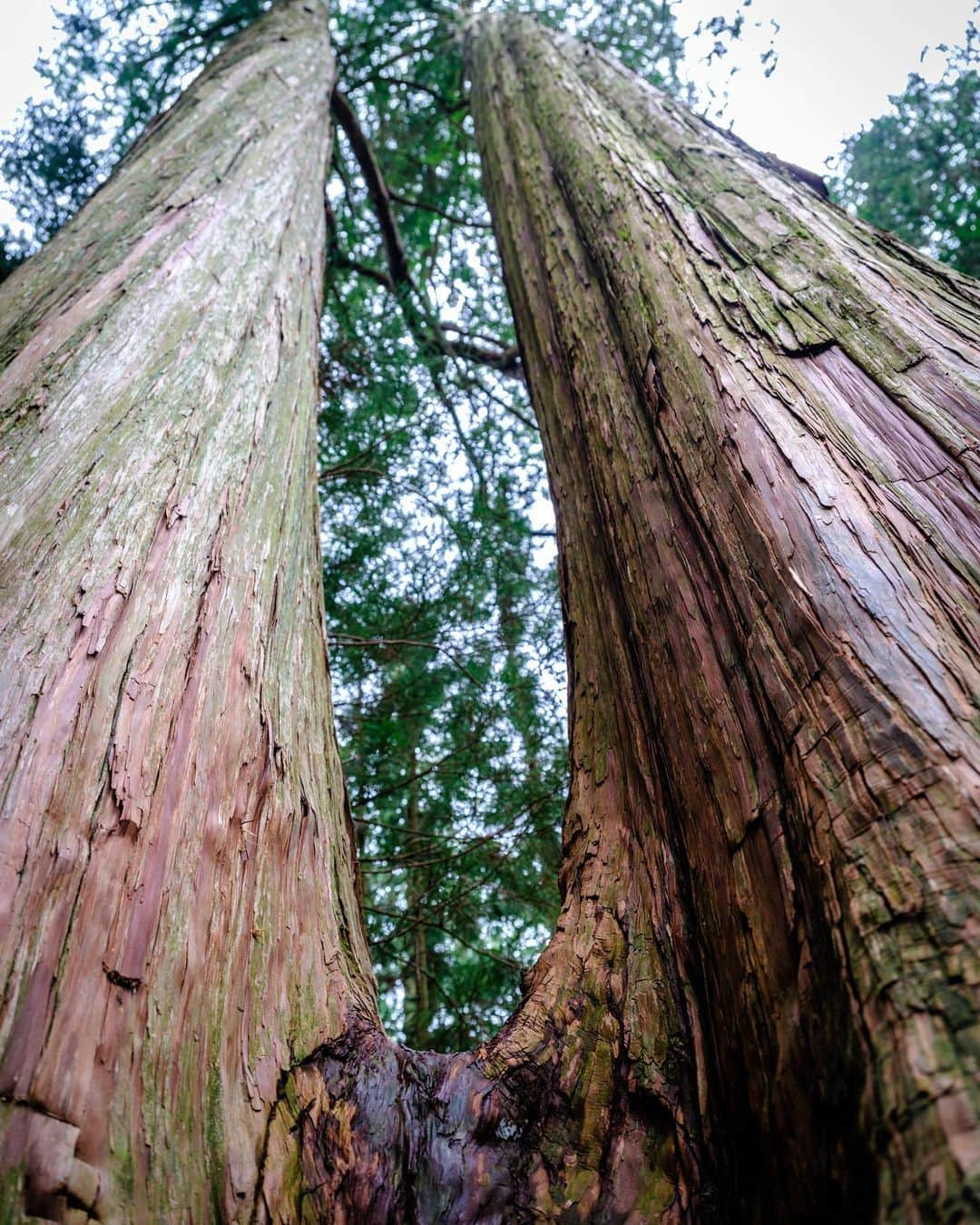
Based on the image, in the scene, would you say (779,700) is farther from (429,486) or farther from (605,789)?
(429,486)

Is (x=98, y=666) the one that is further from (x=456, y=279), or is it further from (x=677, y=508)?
(x=456, y=279)

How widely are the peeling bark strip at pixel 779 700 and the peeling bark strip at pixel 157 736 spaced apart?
34 cm

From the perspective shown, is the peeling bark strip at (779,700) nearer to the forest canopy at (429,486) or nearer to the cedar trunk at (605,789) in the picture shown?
the cedar trunk at (605,789)

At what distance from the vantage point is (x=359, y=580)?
13.2ft

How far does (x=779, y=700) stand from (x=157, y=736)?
0.74 meters

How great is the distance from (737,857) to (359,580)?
338cm

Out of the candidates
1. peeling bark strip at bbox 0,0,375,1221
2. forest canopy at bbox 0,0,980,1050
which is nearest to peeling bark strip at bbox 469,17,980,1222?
peeling bark strip at bbox 0,0,375,1221

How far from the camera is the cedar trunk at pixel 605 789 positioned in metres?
0.61

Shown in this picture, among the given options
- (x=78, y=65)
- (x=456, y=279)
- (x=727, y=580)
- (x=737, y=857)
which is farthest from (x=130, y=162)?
(x=456, y=279)

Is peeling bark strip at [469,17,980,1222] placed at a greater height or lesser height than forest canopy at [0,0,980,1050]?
lesser

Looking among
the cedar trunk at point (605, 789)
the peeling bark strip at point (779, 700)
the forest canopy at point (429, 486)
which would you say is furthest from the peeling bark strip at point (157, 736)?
the forest canopy at point (429, 486)

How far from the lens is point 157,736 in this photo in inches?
36.6

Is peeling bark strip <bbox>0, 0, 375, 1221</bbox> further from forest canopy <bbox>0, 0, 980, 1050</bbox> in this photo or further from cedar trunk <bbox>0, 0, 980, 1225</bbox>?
forest canopy <bbox>0, 0, 980, 1050</bbox>

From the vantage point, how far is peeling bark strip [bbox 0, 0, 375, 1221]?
0.67m
